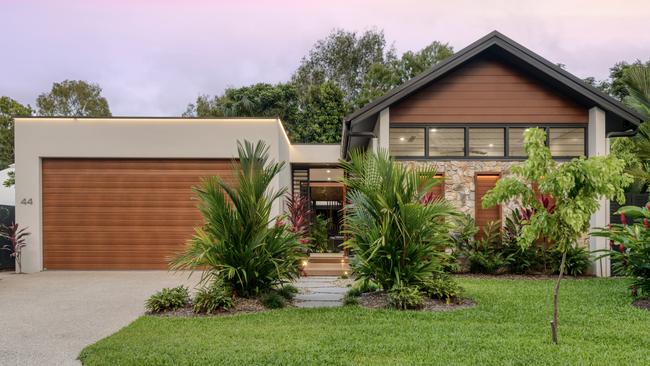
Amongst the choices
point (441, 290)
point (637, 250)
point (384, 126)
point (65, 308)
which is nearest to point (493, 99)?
point (384, 126)

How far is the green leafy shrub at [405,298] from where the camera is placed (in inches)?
233

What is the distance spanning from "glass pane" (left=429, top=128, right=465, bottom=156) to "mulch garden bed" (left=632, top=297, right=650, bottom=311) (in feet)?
15.5

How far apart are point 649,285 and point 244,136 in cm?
862

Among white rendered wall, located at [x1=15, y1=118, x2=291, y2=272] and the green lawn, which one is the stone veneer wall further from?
white rendered wall, located at [x1=15, y1=118, x2=291, y2=272]

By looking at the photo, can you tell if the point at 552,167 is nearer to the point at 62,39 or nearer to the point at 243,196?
the point at 243,196

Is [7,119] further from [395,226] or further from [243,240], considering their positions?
[395,226]

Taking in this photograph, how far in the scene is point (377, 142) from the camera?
10203 millimetres

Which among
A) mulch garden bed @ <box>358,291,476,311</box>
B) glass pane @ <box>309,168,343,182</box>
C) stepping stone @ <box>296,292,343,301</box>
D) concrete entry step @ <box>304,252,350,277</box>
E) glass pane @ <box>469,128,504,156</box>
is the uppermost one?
glass pane @ <box>469,128,504,156</box>

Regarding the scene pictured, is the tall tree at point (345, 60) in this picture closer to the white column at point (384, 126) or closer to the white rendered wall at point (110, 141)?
the white rendered wall at point (110, 141)

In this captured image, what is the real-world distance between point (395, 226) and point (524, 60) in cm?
573

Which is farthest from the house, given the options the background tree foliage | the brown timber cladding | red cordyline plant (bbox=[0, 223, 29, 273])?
the background tree foliage

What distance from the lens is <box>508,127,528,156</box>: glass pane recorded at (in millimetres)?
10078

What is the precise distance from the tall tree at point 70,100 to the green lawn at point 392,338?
113ft

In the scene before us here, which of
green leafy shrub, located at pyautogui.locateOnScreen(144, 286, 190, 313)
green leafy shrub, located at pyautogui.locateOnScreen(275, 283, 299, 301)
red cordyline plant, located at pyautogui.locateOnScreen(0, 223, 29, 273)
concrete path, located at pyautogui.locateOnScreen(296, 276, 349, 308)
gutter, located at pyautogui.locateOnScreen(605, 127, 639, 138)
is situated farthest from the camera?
red cordyline plant, located at pyautogui.locateOnScreen(0, 223, 29, 273)
